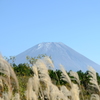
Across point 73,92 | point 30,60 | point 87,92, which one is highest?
point 30,60

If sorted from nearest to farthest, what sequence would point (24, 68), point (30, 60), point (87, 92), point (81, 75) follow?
point (87, 92), point (81, 75), point (24, 68), point (30, 60)

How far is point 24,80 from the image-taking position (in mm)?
12383

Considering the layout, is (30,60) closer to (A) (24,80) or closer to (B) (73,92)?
(A) (24,80)

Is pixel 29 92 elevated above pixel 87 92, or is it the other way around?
pixel 87 92

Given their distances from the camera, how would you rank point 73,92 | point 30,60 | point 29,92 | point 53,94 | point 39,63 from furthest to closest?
1. point 30,60
2. point 39,63
3. point 53,94
4. point 29,92
5. point 73,92

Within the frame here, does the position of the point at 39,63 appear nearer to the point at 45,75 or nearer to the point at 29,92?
the point at 45,75

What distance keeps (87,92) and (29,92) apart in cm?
829

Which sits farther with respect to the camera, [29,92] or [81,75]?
[81,75]

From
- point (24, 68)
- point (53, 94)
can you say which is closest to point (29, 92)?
point (53, 94)

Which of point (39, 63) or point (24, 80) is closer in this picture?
point (39, 63)

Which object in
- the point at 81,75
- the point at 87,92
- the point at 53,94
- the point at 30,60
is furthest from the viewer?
the point at 30,60

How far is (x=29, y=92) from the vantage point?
400 centimetres

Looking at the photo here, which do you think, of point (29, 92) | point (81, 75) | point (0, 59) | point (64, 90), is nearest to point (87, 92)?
point (81, 75)

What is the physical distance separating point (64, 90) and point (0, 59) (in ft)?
5.58
